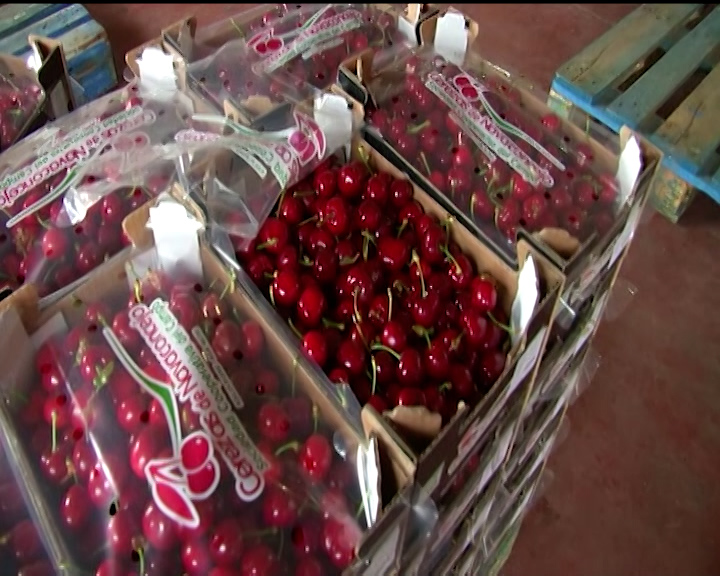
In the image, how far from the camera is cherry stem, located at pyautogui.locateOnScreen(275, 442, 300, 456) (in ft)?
2.32

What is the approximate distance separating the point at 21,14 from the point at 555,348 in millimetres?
1603

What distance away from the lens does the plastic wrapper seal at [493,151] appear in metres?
0.94

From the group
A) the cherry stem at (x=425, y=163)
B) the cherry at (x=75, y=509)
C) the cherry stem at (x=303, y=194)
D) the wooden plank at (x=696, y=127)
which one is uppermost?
the cherry stem at (x=425, y=163)

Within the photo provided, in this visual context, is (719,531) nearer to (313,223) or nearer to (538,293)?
(538,293)

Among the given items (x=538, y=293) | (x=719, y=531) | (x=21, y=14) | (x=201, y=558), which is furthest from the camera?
(x=21, y=14)

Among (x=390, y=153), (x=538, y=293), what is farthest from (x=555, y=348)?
(x=390, y=153)

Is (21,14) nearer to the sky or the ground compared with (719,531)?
nearer to the sky

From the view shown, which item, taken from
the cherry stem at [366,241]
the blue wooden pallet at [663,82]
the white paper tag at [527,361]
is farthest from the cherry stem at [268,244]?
the blue wooden pallet at [663,82]

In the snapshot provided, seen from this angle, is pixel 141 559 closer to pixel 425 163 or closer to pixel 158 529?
pixel 158 529

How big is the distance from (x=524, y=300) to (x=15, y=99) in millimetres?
746

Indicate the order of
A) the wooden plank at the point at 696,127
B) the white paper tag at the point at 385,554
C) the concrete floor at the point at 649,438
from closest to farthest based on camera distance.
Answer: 1. the white paper tag at the point at 385,554
2. the concrete floor at the point at 649,438
3. the wooden plank at the point at 696,127

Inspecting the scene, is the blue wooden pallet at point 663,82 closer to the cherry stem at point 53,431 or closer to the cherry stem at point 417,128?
the cherry stem at point 417,128

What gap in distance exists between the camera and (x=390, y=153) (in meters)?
0.96

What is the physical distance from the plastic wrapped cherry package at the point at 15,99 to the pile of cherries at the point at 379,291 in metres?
0.39
